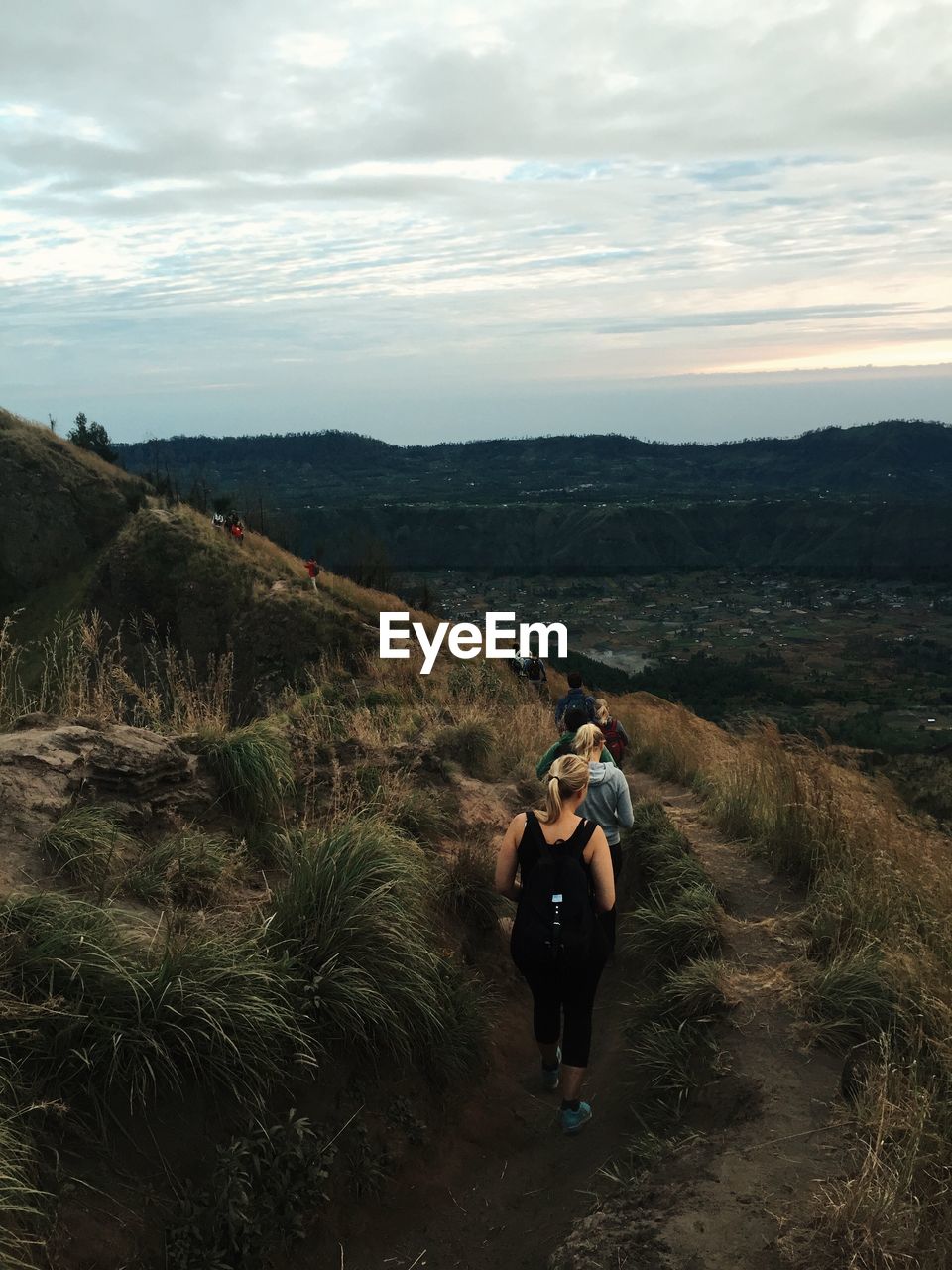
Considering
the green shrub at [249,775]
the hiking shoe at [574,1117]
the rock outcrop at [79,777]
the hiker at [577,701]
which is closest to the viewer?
the hiking shoe at [574,1117]

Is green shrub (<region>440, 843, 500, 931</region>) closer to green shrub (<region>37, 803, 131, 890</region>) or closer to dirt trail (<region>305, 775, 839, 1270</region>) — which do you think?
dirt trail (<region>305, 775, 839, 1270</region>)

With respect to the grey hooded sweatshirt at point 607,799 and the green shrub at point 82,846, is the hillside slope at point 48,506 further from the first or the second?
the grey hooded sweatshirt at point 607,799

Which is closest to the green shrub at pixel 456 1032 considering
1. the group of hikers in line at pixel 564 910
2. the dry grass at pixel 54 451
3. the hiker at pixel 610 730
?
the group of hikers in line at pixel 564 910

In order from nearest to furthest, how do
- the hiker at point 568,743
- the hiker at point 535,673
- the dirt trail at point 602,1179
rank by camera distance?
the dirt trail at point 602,1179 → the hiker at point 568,743 → the hiker at point 535,673

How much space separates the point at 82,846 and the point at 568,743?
112 inches

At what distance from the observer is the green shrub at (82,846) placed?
4.51m

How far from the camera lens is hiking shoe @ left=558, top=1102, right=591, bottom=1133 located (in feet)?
13.7

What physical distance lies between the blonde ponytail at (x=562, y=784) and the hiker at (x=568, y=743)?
137 cm

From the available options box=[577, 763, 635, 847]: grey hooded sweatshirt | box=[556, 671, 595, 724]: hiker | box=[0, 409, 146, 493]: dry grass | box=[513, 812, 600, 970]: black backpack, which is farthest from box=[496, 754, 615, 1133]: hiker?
box=[0, 409, 146, 493]: dry grass

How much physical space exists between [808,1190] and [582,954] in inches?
46.4

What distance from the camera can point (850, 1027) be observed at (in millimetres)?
4309

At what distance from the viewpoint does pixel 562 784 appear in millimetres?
4141

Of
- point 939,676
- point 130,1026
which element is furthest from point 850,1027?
point 939,676

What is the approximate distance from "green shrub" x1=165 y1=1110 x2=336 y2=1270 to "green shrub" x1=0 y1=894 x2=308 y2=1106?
0.21 metres
